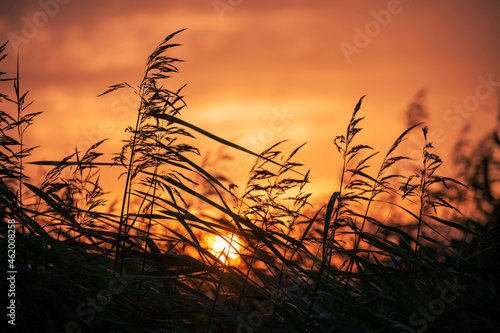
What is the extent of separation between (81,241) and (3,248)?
59 cm

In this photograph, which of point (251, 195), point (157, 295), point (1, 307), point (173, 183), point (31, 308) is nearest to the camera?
point (31, 308)

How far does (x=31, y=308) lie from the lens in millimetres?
1457

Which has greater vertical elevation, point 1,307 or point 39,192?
point 39,192

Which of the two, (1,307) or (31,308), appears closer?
(31,308)

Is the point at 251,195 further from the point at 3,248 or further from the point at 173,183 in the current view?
the point at 3,248

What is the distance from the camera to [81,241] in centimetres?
250

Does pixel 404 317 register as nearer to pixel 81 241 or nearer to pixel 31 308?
pixel 31 308

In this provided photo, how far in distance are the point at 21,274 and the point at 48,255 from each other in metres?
0.18

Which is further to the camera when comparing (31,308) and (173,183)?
(173,183)

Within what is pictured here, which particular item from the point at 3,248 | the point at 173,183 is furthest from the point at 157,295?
the point at 3,248

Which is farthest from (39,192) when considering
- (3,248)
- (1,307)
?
(1,307)

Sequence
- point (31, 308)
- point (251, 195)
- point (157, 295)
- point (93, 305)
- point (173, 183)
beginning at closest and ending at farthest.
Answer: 1. point (31, 308)
2. point (93, 305)
3. point (157, 295)
4. point (173, 183)
5. point (251, 195)

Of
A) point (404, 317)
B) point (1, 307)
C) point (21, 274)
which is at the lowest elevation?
point (404, 317)

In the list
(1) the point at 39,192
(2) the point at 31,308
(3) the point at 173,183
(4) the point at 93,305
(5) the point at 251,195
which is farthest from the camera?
(5) the point at 251,195
